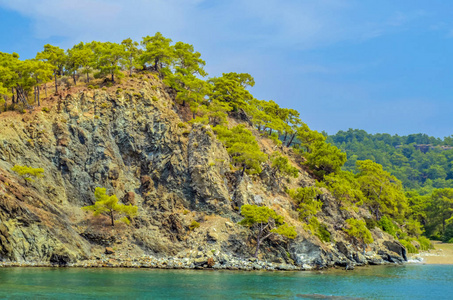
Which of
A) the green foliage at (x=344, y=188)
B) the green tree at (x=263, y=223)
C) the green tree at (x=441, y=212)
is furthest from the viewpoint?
the green tree at (x=441, y=212)

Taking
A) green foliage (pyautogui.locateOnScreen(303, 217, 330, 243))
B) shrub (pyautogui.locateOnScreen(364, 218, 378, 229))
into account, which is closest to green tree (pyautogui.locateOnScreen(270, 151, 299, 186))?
green foliage (pyautogui.locateOnScreen(303, 217, 330, 243))

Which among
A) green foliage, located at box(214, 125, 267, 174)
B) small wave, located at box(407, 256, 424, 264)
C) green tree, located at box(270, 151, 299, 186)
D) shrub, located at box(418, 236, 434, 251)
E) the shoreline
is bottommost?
small wave, located at box(407, 256, 424, 264)

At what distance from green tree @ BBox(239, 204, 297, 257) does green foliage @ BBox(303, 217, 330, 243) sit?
265 inches

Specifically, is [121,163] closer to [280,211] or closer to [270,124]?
[280,211]

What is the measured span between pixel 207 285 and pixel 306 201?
4516 cm

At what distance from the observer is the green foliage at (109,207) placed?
7388 centimetres

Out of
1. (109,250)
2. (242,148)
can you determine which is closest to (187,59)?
(242,148)

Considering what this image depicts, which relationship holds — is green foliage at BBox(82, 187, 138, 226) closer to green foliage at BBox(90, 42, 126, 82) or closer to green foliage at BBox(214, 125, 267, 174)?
green foliage at BBox(214, 125, 267, 174)

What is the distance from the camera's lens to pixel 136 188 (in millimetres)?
84250

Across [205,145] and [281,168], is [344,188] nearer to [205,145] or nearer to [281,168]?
[281,168]

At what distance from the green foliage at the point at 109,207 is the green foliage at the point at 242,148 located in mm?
24424

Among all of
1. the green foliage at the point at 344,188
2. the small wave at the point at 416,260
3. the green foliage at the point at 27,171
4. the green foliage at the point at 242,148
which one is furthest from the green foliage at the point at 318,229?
the green foliage at the point at 27,171

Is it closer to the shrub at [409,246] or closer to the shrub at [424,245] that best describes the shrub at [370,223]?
the shrub at [409,246]

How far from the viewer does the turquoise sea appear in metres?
45.8
